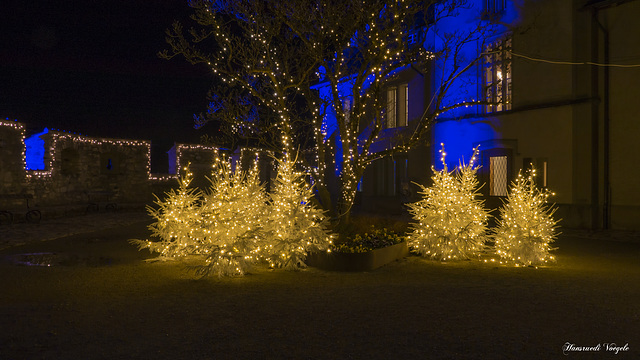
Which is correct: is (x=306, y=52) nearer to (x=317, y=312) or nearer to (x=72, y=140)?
(x=317, y=312)

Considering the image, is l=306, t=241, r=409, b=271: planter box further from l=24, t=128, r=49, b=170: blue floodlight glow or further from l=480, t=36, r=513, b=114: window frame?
l=24, t=128, r=49, b=170: blue floodlight glow

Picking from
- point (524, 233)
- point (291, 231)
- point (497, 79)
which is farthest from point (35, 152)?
point (524, 233)

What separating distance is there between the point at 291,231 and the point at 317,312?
329 cm

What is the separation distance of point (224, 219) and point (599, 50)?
14106 millimetres

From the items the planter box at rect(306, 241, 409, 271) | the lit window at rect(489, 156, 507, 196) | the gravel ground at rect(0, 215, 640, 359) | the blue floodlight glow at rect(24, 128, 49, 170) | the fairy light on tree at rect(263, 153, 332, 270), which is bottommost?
the gravel ground at rect(0, 215, 640, 359)

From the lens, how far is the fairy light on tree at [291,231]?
30.5ft

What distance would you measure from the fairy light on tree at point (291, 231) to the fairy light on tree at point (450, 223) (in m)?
2.49

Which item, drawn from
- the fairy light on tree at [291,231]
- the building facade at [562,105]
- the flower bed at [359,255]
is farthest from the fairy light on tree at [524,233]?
the building facade at [562,105]

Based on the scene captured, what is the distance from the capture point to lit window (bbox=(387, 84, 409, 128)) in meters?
23.2

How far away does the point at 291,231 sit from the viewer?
941cm

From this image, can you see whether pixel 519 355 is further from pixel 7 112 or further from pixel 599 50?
pixel 7 112

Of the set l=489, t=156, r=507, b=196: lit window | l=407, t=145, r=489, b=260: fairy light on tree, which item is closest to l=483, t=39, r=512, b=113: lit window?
l=489, t=156, r=507, b=196: lit window

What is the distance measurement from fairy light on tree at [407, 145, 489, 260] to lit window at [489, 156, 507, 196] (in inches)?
329

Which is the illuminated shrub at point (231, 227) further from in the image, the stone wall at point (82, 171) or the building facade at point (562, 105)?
the stone wall at point (82, 171)
